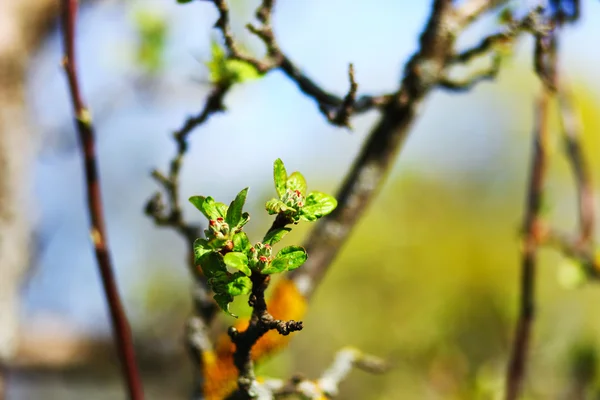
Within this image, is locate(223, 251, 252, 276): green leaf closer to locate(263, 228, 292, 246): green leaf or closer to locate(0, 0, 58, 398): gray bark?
locate(263, 228, 292, 246): green leaf

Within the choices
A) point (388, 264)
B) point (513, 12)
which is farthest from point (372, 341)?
point (513, 12)

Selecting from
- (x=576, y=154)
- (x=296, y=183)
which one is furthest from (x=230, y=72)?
(x=576, y=154)

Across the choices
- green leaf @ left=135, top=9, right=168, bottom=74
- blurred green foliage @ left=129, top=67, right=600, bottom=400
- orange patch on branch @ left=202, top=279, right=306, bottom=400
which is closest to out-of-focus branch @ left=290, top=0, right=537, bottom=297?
orange patch on branch @ left=202, top=279, right=306, bottom=400

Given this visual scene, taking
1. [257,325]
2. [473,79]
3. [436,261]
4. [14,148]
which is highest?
[436,261]

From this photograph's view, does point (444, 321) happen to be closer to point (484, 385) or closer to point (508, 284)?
point (484, 385)

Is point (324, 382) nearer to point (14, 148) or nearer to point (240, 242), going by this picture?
point (240, 242)

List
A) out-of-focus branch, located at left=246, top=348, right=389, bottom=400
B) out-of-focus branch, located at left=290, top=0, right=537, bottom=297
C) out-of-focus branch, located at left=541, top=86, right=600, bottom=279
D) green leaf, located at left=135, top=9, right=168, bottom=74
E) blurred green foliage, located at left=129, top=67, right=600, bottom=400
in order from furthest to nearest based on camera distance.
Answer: blurred green foliage, located at left=129, top=67, right=600, bottom=400 → green leaf, located at left=135, top=9, right=168, bottom=74 → out-of-focus branch, located at left=541, top=86, right=600, bottom=279 → out-of-focus branch, located at left=290, top=0, right=537, bottom=297 → out-of-focus branch, located at left=246, top=348, right=389, bottom=400
